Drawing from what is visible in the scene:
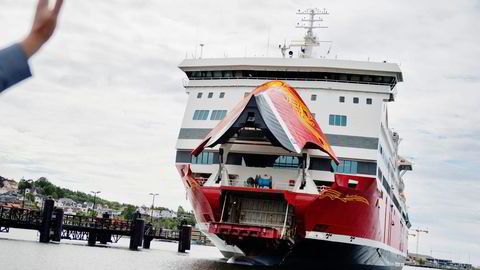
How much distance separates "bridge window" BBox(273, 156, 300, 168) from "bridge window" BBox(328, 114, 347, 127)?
2722 millimetres

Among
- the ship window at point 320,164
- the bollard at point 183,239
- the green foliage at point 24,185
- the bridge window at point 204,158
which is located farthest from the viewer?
the green foliage at point 24,185

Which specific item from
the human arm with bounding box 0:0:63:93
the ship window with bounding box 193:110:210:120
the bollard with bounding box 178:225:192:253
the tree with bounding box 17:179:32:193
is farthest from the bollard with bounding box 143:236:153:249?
the tree with bounding box 17:179:32:193

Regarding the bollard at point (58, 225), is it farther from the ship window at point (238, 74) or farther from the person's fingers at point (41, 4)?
the person's fingers at point (41, 4)

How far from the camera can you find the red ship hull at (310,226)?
23891 mm

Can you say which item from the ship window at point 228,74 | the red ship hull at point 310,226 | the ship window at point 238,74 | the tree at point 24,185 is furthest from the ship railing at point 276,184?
the tree at point 24,185

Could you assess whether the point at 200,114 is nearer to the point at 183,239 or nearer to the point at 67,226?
the point at 67,226

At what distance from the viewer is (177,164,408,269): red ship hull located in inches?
941

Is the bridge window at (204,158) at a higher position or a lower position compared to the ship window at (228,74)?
lower

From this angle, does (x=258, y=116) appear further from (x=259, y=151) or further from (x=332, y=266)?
(x=332, y=266)

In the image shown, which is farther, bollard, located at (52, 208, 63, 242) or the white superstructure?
bollard, located at (52, 208, 63, 242)

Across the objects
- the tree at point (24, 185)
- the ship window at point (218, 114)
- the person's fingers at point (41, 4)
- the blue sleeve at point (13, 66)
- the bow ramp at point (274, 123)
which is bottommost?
the blue sleeve at point (13, 66)

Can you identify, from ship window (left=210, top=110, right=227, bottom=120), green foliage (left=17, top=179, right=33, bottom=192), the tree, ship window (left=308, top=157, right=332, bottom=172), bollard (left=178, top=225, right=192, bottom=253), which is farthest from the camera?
the tree

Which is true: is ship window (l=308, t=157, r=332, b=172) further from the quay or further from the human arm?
the human arm

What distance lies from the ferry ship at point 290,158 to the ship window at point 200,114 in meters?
0.06
